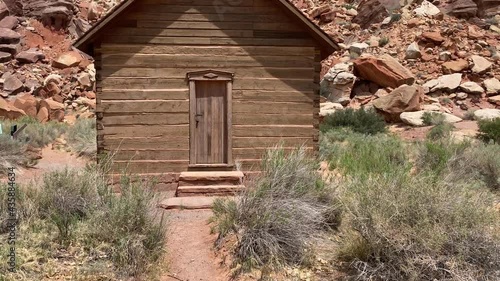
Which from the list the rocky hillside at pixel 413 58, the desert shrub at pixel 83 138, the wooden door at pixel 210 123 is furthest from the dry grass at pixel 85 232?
the rocky hillside at pixel 413 58

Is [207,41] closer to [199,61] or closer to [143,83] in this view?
[199,61]

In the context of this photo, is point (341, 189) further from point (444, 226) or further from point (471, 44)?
point (471, 44)

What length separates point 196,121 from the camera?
1091 cm

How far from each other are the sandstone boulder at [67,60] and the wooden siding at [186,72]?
22.3m

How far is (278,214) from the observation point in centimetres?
698

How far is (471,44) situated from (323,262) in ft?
77.2

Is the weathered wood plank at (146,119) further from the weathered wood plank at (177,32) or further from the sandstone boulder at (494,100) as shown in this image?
the sandstone boulder at (494,100)

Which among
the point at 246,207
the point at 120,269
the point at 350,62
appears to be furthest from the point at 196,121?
the point at 350,62

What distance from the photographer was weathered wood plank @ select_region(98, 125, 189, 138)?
34.9ft

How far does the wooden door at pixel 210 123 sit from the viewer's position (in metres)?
10.9

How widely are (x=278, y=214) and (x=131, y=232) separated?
206 cm

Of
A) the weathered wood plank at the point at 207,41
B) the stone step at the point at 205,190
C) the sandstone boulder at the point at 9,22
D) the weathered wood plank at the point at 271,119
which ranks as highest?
the sandstone boulder at the point at 9,22

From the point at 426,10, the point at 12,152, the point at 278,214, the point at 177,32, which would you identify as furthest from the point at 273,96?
the point at 426,10

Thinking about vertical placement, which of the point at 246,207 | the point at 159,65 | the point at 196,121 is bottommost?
the point at 246,207
